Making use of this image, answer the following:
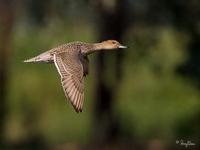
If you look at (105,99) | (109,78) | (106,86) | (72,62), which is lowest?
(105,99)

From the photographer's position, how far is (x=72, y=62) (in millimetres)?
7688

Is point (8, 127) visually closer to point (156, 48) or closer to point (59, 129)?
point (59, 129)

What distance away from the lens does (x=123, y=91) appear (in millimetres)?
22531

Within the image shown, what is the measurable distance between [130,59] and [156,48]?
0.91m

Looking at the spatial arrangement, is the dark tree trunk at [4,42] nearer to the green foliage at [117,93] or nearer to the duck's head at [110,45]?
the green foliage at [117,93]

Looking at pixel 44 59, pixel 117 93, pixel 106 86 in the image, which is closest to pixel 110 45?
pixel 44 59

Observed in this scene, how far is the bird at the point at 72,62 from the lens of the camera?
24.8 feet

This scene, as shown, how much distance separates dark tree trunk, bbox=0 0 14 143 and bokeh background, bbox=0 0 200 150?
0.02m

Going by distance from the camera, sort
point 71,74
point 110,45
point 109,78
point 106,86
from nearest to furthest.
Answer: point 71,74 → point 110,45 → point 106,86 → point 109,78

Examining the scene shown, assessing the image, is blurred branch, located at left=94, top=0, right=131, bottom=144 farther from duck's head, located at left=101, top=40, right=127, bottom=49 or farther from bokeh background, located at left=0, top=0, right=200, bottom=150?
duck's head, located at left=101, top=40, right=127, bottom=49

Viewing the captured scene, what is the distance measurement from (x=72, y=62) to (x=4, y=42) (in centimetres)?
1175

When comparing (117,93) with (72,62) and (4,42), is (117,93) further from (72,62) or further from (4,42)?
(72,62)

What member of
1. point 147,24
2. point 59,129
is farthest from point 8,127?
point 147,24

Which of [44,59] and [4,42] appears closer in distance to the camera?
[44,59]
